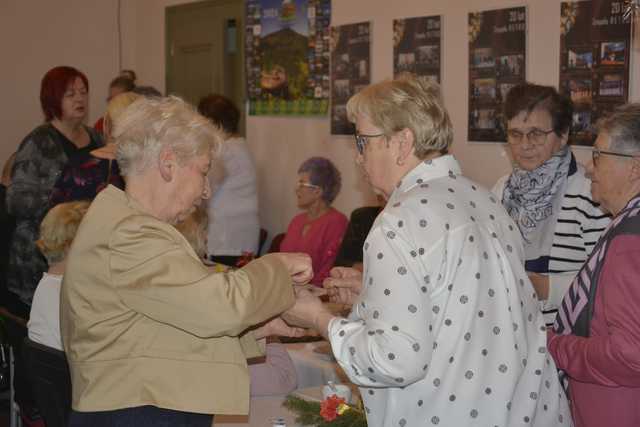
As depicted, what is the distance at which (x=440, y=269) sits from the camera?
2.04 m

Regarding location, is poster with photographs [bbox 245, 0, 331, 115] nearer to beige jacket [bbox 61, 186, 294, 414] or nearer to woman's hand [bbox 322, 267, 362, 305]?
woman's hand [bbox 322, 267, 362, 305]

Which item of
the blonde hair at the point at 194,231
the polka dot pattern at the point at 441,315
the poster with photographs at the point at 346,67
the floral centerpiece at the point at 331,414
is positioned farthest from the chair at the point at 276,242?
the polka dot pattern at the point at 441,315

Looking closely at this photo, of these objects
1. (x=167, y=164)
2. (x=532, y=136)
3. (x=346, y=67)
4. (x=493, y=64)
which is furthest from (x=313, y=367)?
(x=346, y=67)

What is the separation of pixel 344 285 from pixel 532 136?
1284 millimetres

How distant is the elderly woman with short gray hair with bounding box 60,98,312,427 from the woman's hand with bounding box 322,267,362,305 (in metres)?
0.42

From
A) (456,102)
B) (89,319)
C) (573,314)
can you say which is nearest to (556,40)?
(456,102)

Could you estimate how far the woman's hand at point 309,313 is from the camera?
226 cm

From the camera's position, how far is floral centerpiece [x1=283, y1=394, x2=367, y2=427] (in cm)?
279

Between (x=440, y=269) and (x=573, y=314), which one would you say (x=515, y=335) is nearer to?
(x=440, y=269)

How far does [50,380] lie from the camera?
10.1 feet

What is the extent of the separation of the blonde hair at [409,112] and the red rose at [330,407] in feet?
3.41

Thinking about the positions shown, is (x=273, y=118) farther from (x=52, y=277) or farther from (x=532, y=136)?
(x=52, y=277)

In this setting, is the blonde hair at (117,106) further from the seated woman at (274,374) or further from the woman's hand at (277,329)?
the woman's hand at (277,329)

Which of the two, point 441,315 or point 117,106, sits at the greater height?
point 117,106
